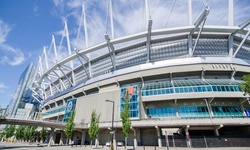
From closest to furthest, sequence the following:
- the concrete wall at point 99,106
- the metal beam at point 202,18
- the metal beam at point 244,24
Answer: the metal beam at point 202,18, the metal beam at point 244,24, the concrete wall at point 99,106

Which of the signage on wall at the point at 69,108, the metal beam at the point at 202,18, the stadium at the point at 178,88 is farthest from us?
the signage on wall at the point at 69,108

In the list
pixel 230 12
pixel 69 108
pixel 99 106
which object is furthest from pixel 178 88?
pixel 69 108

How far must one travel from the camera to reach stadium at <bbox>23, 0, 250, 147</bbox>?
29953 mm

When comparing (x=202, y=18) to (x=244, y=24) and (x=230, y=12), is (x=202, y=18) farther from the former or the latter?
(x=230, y=12)

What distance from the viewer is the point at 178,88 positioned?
35531 millimetres

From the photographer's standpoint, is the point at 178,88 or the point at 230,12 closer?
the point at 178,88

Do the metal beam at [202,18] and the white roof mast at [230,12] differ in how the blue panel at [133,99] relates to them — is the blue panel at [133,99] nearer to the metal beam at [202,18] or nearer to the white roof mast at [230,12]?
the metal beam at [202,18]

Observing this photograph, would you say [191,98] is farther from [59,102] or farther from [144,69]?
[59,102]

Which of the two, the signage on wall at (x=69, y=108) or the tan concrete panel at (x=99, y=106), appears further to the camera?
the signage on wall at (x=69, y=108)

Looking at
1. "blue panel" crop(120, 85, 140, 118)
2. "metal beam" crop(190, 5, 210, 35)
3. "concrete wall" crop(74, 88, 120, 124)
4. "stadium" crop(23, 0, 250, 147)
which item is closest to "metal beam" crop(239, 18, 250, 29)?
"stadium" crop(23, 0, 250, 147)

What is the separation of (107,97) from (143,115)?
12.9 metres

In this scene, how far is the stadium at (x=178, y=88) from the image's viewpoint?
98.3 feet

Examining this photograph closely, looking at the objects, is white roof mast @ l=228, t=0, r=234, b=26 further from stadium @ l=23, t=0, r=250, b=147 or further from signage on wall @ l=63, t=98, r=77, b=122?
signage on wall @ l=63, t=98, r=77, b=122

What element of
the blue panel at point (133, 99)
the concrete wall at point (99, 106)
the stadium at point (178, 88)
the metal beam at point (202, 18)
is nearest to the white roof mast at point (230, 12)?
the stadium at point (178, 88)
